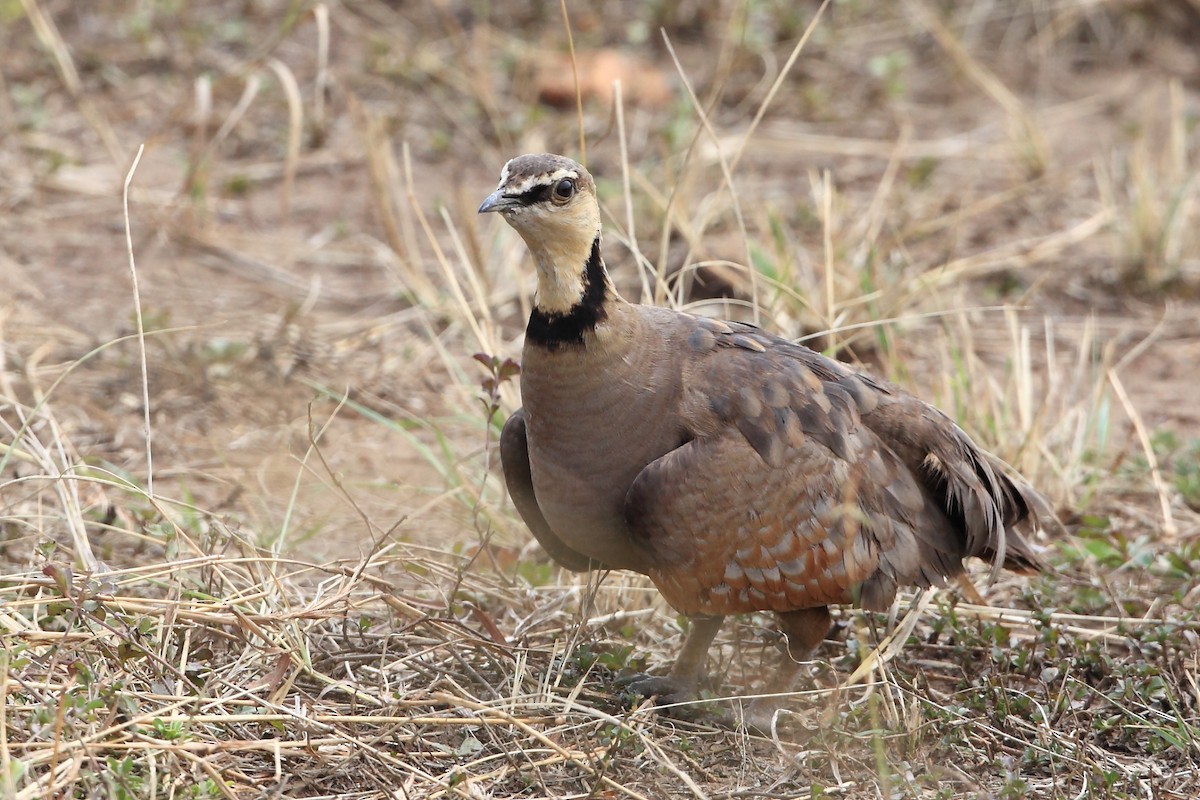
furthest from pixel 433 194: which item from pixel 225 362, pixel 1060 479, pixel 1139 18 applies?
pixel 1139 18

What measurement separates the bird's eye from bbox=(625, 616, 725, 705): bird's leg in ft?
4.21

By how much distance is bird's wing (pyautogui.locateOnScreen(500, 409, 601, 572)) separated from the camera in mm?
3967

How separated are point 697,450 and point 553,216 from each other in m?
0.72

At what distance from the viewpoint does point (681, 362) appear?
3750 millimetres

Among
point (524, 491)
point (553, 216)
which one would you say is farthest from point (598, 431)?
point (553, 216)

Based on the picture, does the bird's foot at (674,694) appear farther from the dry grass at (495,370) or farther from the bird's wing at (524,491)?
the bird's wing at (524,491)

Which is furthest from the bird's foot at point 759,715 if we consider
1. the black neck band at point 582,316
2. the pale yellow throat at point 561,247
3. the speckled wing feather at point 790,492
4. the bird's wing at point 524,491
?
the pale yellow throat at point 561,247

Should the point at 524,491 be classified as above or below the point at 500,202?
below

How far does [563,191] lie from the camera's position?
11.5 ft

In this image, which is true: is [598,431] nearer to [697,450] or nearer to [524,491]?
[697,450]

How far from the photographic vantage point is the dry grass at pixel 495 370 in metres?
3.52

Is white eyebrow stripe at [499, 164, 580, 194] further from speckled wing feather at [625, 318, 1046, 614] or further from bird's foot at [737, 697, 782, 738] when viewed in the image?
bird's foot at [737, 697, 782, 738]

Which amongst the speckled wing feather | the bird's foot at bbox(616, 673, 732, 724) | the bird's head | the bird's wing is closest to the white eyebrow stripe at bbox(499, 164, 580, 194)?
the bird's head

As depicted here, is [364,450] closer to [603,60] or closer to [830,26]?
[603,60]
